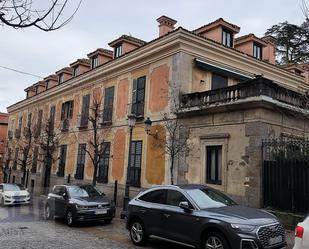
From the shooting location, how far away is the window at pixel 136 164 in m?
19.0

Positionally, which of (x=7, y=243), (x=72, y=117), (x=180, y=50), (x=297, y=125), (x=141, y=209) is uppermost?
(x=180, y=50)

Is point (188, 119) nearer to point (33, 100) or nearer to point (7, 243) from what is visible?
point (7, 243)

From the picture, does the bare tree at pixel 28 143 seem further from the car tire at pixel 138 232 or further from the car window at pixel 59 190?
the car tire at pixel 138 232

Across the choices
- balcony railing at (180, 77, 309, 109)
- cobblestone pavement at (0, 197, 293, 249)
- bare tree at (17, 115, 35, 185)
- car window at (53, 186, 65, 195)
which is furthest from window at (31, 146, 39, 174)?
balcony railing at (180, 77, 309, 109)

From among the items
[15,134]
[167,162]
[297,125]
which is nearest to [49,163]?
[15,134]

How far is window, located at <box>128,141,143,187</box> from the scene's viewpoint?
18953 millimetres

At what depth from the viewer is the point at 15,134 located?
3975 cm

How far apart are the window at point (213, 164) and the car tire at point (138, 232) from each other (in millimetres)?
5854

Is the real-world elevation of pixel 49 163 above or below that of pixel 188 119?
below

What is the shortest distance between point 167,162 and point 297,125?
6.11 meters

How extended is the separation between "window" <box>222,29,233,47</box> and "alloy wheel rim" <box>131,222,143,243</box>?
13175mm

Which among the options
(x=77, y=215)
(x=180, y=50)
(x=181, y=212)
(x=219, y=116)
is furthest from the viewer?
(x=180, y=50)

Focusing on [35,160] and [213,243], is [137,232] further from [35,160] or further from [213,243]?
[35,160]

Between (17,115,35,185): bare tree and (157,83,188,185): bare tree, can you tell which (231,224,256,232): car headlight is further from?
(17,115,35,185): bare tree
